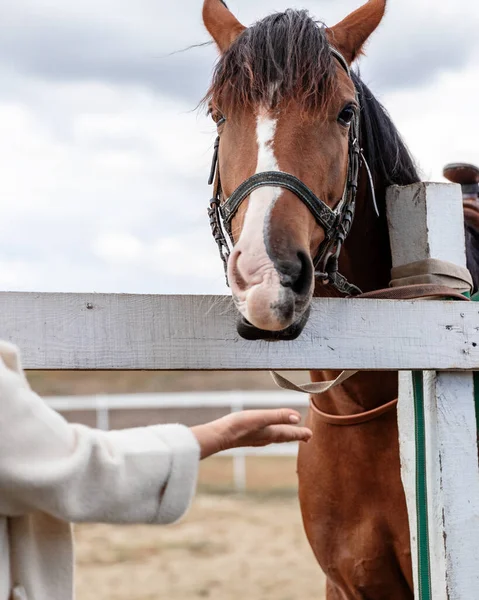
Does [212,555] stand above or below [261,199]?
below

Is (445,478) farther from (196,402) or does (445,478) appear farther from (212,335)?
(196,402)

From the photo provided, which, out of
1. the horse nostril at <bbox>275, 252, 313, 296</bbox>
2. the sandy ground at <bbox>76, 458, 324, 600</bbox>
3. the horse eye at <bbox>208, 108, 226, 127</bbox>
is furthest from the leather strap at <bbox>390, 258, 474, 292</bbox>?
the sandy ground at <bbox>76, 458, 324, 600</bbox>

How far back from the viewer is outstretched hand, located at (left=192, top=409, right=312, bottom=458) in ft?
4.34

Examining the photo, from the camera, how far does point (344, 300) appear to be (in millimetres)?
1853

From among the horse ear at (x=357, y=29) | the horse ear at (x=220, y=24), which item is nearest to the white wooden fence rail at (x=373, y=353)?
the horse ear at (x=357, y=29)

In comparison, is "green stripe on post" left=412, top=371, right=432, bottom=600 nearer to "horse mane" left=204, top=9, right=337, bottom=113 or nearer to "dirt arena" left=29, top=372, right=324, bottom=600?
"horse mane" left=204, top=9, right=337, bottom=113

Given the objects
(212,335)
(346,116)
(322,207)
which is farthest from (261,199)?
(346,116)

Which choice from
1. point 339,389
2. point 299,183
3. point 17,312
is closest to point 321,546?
point 339,389

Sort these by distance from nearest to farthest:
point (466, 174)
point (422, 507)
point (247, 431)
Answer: point (247, 431)
point (422, 507)
point (466, 174)

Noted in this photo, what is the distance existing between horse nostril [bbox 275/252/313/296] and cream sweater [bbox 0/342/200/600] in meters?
0.58

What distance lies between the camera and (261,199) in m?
1.97

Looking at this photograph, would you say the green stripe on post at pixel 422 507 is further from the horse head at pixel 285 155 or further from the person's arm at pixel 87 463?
the person's arm at pixel 87 463

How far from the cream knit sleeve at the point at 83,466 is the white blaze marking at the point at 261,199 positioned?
64 centimetres

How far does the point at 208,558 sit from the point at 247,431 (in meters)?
5.93
